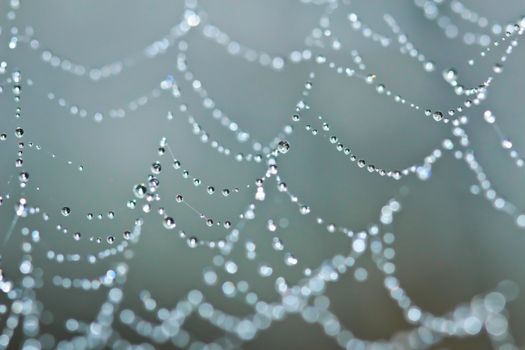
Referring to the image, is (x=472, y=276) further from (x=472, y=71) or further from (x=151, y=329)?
(x=151, y=329)

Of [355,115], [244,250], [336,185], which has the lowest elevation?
[244,250]

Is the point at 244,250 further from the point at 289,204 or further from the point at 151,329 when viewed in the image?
the point at 151,329

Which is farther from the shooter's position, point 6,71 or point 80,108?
point 80,108

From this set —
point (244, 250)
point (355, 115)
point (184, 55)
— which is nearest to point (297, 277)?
point (244, 250)

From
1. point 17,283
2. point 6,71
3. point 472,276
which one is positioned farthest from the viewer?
point 472,276

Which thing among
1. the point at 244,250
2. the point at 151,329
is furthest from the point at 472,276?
the point at 151,329

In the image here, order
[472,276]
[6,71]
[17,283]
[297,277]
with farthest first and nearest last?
[472,276] < [297,277] < [17,283] < [6,71]

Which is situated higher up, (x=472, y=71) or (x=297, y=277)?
(x=472, y=71)
